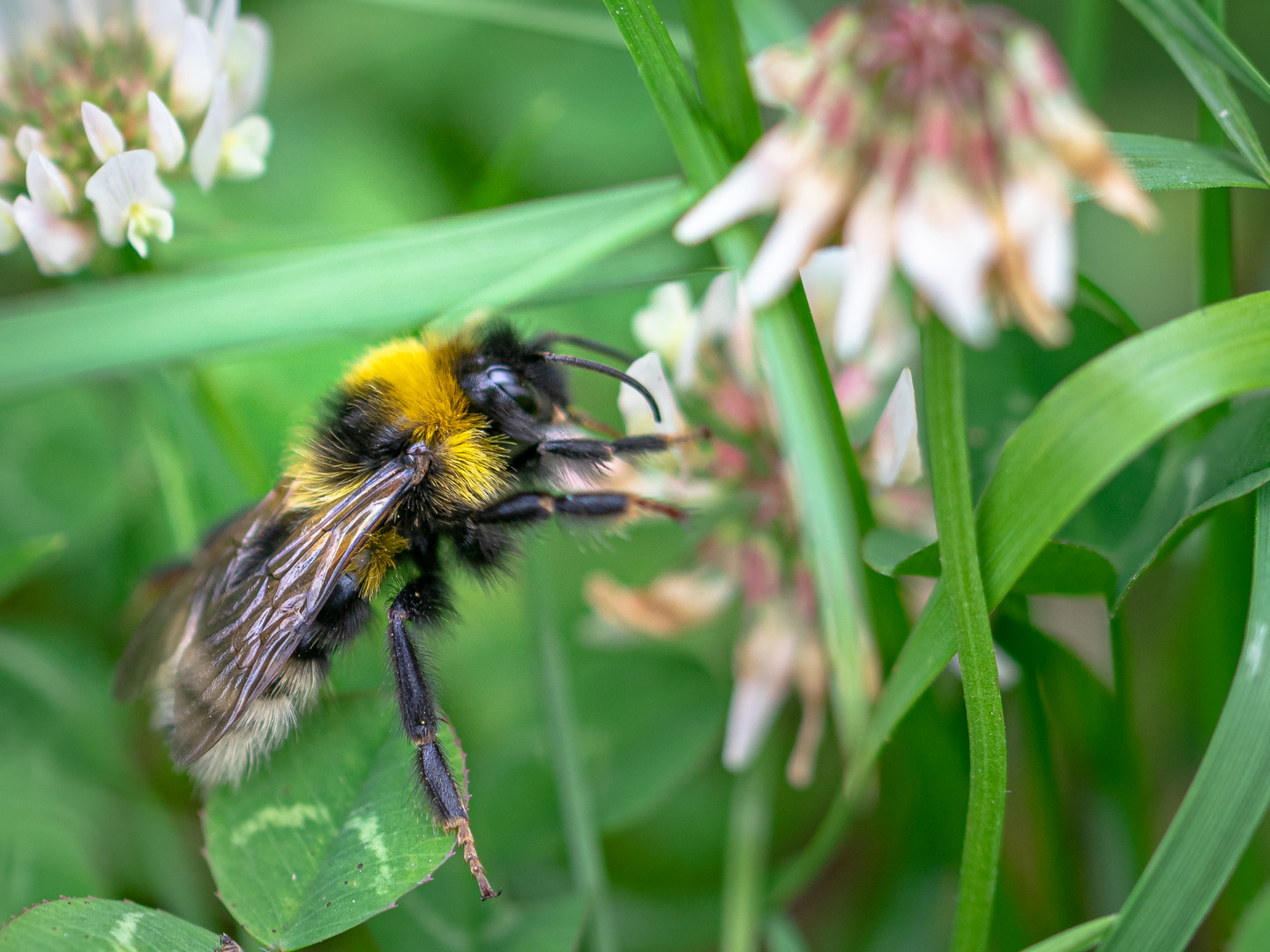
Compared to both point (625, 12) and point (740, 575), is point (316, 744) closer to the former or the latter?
point (740, 575)

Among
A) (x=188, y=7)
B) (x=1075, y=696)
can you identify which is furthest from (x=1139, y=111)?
A: (x=188, y=7)

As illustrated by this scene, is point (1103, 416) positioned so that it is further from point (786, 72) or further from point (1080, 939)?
point (1080, 939)

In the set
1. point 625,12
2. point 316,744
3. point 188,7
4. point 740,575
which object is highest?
point 625,12

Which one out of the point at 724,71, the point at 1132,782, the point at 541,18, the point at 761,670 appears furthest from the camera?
the point at 541,18

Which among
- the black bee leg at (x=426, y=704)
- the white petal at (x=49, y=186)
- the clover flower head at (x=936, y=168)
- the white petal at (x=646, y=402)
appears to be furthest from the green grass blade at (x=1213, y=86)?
the white petal at (x=49, y=186)

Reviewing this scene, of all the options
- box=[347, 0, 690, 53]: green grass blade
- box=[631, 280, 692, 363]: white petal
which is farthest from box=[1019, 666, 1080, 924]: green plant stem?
box=[347, 0, 690, 53]: green grass blade

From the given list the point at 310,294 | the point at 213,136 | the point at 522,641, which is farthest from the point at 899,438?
the point at 522,641

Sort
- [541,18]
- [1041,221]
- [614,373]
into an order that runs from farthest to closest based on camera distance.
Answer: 1. [541,18]
2. [614,373]
3. [1041,221]
